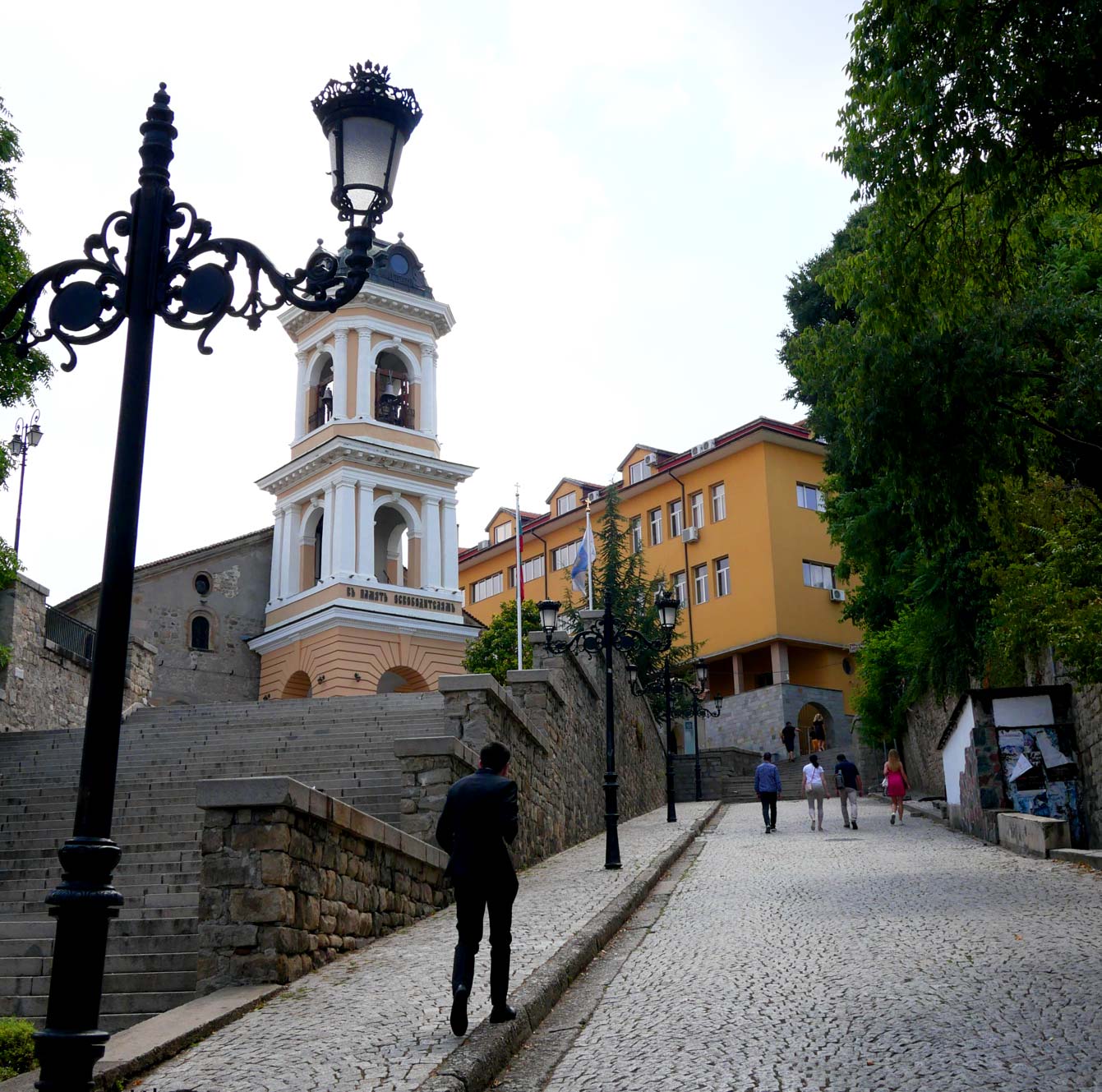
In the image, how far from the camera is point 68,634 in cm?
2383

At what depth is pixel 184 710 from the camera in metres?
24.2

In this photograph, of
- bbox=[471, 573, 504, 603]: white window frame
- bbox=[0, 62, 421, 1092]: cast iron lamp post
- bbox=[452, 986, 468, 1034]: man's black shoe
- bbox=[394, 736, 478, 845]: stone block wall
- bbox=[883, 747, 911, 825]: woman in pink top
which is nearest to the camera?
bbox=[0, 62, 421, 1092]: cast iron lamp post

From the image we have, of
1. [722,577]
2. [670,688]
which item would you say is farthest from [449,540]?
[722,577]

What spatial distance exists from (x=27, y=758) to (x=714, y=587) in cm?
3771

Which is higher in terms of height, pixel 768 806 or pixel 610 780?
pixel 610 780

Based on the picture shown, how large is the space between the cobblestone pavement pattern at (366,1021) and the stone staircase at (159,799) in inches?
55.6

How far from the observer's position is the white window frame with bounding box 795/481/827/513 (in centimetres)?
5247

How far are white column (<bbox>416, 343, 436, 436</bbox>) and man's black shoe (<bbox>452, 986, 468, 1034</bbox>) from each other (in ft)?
110

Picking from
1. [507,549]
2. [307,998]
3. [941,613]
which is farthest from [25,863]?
[507,549]

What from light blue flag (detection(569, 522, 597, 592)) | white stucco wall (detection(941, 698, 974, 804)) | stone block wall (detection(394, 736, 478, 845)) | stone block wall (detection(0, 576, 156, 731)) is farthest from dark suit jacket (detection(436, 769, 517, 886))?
light blue flag (detection(569, 522, 597, 592))

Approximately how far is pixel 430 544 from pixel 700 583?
18.6m

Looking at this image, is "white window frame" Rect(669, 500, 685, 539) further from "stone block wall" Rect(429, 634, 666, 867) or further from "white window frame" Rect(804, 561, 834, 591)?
"stone block wall" Rect(429, 634, 666, 867)

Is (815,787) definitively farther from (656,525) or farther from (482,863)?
(656,525)

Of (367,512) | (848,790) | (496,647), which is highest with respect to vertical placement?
(367,512)
